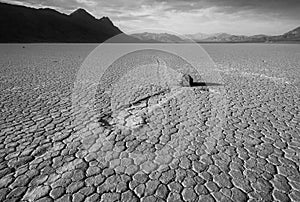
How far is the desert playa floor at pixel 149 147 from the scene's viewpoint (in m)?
2.36

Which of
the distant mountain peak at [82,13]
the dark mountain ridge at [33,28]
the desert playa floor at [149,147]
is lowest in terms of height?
the desert playa floor at [149,147]

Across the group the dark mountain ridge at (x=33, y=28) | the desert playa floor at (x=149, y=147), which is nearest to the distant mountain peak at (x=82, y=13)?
the dark mountain ridge at (x=33, y=28)

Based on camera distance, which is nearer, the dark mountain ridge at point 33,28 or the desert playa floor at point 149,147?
the desert playa floor at point 149,147

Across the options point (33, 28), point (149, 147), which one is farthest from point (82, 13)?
point (149, 147)

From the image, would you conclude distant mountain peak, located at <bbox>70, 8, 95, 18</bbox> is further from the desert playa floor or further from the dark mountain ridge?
the desert playa floor

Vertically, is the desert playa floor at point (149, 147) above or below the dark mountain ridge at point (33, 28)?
below

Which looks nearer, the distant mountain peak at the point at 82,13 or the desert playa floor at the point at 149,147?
the desert playa floor at the point at 149,147

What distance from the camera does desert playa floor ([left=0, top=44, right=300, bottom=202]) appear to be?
2.36 m

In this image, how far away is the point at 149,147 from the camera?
128 inches

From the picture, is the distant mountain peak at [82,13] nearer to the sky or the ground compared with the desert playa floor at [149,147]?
nearer to the sky

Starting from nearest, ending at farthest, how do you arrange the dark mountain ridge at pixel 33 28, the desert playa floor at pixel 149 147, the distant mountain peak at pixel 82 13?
1. the desert playa floor at pixel 149 147
2. the dark mountain ridge at pixel 33 28
3. the distant mountain peak at pixel 82 13

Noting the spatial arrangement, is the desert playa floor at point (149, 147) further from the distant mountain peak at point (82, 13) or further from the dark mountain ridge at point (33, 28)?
the distant mountain peak at point (82, 13)

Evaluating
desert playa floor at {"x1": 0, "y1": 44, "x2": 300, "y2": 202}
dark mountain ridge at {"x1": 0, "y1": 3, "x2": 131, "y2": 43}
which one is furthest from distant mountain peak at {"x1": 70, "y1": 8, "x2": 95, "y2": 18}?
desert playa floor at {"x1": 0, "y1": 44, "x2": 300, "y2": 202}

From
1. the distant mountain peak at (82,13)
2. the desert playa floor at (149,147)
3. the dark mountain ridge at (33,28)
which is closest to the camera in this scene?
the desert playa floor at (149,147)
